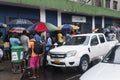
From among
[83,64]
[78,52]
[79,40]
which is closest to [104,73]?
[78,52]

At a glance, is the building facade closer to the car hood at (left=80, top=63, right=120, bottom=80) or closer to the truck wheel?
the truck wheel

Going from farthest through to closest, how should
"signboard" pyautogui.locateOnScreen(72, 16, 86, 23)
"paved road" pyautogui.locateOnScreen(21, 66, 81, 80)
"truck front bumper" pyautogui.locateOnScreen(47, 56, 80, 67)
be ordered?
"signboard" pyautogui.locateOnScreen(72, 16, 86, 23) < "truck front bumper" pyautogui.locateOnScreen(47, 56, 80, 67) < "paved road" pyautogui.locateOnScreen(21, 66, 81, 80)

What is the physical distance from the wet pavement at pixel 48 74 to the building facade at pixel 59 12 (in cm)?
455

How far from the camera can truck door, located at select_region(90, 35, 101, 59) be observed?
1326 cm

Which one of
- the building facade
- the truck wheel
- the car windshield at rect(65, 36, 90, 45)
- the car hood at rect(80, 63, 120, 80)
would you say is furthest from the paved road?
the building facade

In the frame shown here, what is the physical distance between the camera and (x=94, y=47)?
13.4 m

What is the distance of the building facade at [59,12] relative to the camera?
17812mm

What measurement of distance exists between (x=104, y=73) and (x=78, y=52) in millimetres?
6285

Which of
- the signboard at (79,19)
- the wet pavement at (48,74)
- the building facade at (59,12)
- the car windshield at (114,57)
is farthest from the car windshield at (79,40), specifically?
the signboard at (79,19)

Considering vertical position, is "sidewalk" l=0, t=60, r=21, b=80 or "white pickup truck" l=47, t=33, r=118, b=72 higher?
"white pickup truck" l=47, t=33, r=118, b=72

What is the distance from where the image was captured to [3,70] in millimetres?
13055

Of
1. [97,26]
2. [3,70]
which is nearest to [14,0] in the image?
[3,70]

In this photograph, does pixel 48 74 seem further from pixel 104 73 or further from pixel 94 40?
pixel 104 73

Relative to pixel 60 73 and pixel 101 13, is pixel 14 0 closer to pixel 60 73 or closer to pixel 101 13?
pixel 60 73
